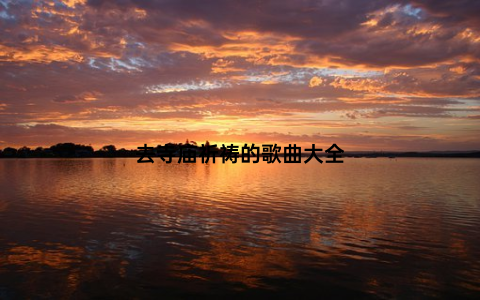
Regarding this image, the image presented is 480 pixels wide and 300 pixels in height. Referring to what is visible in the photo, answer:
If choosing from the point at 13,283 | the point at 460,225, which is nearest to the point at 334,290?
the point at 13,283

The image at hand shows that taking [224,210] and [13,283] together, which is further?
[224,210]

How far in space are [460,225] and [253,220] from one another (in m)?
16.7

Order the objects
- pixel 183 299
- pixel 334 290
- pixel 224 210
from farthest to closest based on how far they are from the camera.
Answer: pixel 224 210, pixel 334 290, pixel 183 299

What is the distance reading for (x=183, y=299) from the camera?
48.0 feet

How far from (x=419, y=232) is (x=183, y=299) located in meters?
19.9

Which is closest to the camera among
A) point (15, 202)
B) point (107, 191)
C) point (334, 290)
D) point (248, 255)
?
point (334, 290)

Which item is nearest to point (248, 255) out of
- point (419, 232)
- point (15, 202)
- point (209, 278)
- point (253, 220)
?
point (209, 278)

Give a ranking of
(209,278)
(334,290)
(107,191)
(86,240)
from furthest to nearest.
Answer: (107,191) → (86,240) → (209,278) → (334,290)

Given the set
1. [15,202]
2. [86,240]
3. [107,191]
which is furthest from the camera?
Answer: [107,191]

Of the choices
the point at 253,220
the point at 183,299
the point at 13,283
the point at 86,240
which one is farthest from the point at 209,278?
the point at 253,220

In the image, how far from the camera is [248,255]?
67.9ft

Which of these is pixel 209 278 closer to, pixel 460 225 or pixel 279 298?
pixel 279 298

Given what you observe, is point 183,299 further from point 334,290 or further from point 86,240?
point 86,240

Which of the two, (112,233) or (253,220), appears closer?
(112,233)
